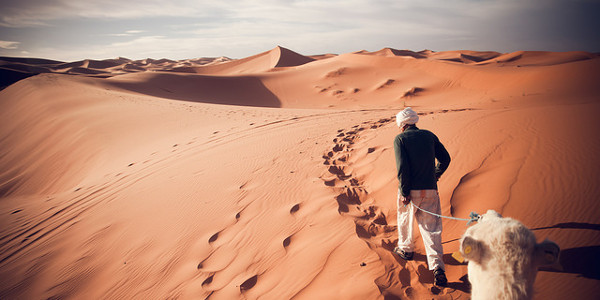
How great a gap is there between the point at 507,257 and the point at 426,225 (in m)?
1.44

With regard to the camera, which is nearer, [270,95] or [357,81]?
[357,81]

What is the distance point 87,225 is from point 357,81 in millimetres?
21669

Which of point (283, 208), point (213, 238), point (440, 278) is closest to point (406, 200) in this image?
point (440, 278)

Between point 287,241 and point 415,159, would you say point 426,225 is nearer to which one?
point 415,159

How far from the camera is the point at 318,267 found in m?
2.91

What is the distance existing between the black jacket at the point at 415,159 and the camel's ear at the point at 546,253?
4.49ft

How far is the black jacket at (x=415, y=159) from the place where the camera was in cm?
267

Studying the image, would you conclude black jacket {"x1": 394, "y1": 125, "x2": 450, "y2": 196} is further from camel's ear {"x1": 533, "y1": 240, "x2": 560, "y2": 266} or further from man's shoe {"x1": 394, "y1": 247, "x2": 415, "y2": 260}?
camel's ear {"x1": 533, "y1": 240, "x2": 560, "y2": 266}

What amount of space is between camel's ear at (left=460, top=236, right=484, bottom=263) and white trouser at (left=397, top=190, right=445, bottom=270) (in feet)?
4.21

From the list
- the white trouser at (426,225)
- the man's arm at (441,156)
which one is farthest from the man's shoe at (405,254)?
the man's arm at (441,156)

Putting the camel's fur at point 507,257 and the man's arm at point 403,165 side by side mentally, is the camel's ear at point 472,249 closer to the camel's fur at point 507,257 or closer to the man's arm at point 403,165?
the camel's fur at point 507,257

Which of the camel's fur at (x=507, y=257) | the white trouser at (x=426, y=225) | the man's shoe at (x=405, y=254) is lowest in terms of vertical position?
the man's shoe at (x=405, y=254)

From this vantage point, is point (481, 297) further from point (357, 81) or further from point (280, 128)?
point (357, 81)

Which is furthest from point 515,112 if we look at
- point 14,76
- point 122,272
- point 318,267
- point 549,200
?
point 14,76
